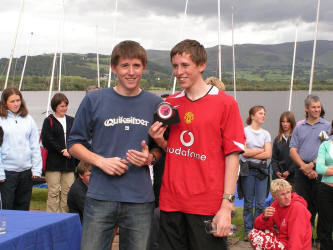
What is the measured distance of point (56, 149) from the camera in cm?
A: 629

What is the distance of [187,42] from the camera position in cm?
250

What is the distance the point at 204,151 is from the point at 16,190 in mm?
3681

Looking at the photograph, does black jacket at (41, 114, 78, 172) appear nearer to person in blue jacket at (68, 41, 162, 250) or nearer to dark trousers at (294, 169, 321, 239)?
dark trousers at (294, 169, 321, 239)

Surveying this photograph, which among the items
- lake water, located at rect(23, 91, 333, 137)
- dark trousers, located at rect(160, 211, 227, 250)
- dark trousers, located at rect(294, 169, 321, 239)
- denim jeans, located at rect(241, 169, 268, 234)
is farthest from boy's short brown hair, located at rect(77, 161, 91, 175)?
lake water, located at rect(23, 91, 333, 137)

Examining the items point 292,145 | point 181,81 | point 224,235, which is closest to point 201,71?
point 181,81

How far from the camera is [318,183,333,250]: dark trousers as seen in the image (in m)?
4.96

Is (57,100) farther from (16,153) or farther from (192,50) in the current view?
(192,50)

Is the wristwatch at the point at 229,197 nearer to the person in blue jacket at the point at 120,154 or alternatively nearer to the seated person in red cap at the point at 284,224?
the person in blue jacket at the point at 120,154

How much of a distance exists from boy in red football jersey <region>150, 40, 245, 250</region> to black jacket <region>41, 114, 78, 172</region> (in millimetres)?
4119

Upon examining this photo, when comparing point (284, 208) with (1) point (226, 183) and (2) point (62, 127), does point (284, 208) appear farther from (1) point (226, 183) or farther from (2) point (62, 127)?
(2) point (62, 127)

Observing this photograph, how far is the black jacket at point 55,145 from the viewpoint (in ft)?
20.7

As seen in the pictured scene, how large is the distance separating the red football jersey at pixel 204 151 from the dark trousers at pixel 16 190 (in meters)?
3.34

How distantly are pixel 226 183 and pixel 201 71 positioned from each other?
27.5 inches

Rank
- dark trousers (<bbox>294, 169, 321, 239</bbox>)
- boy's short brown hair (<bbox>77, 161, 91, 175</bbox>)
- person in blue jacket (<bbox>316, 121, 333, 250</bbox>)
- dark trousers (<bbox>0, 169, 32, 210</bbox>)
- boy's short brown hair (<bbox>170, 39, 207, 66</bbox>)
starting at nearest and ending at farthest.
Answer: boy's short brown hair (<bbox>170, 39, 207, 66</bbox>), boy's short brown hair (<bbox>77, 161, 91, 175</bbox>), person in blue jacket (<bbox>316, 121, 333, 250</bbox>), dark trousers (<bbox>0, 169, 32, 210</bbox>), dark trousers (<bbox>294, 169, 321, 239</bbox>)
